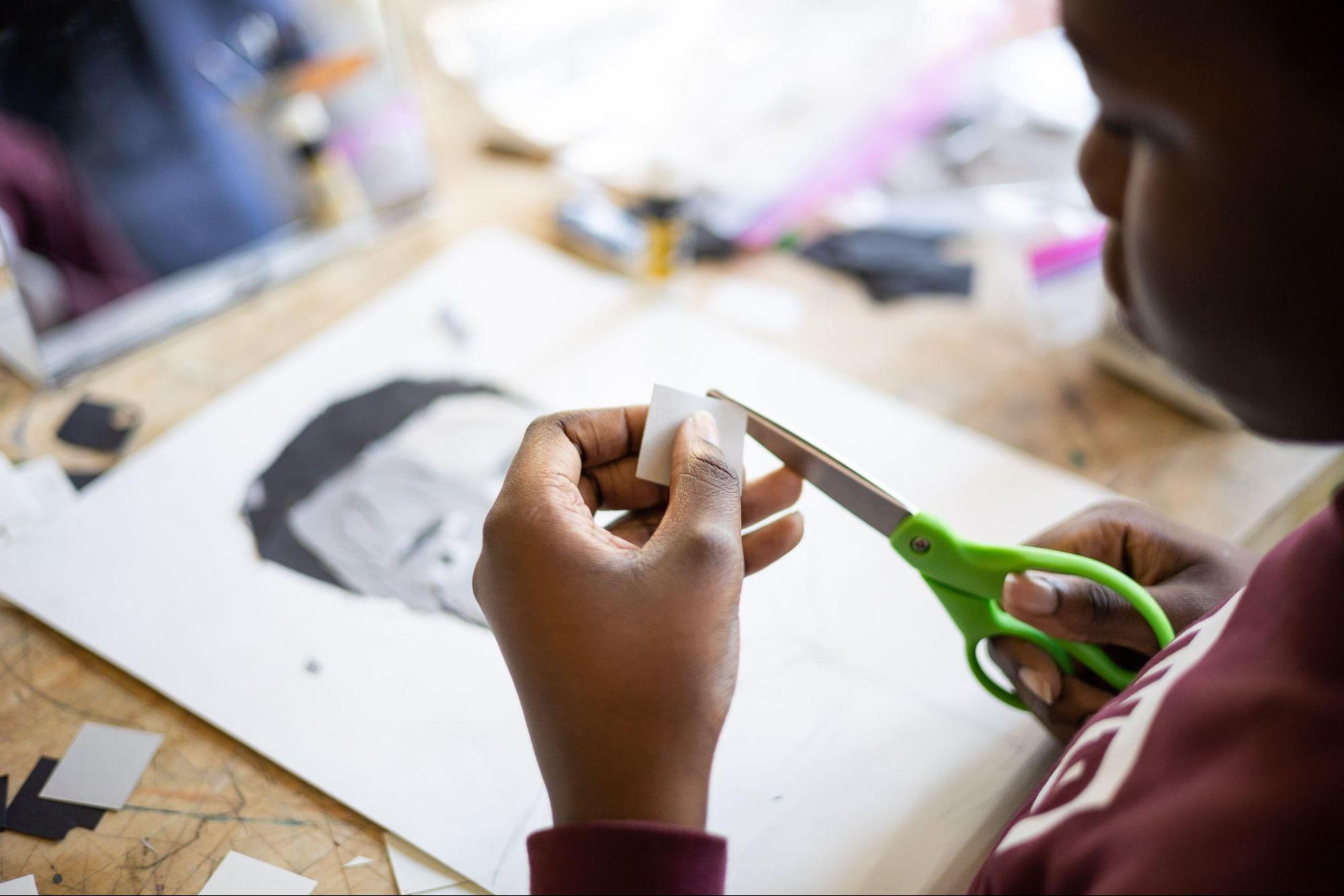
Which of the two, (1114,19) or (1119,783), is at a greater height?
(1114,19)

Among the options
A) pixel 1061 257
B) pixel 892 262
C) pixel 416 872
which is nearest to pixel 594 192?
pixel 892 262

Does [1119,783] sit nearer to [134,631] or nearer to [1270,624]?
[1270,624]

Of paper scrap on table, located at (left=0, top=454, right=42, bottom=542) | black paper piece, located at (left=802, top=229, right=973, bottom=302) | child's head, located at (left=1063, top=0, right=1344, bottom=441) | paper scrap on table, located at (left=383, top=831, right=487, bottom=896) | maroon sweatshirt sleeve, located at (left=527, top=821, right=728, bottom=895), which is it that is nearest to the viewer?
child's head, located at (left=1063, top=0, right=1344, bottom=441)

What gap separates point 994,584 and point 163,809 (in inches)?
18.6

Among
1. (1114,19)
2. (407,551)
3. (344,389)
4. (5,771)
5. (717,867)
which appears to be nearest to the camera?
(1114,19)

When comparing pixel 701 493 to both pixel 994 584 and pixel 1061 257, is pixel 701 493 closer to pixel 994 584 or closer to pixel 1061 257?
pixel 994 584

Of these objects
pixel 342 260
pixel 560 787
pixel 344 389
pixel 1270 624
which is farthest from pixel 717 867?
pixel 342 260

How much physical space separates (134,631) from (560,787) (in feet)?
1.10

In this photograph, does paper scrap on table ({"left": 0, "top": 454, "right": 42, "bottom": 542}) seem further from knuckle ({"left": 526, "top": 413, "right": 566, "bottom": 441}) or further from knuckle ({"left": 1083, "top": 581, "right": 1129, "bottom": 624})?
knuckle ({"left": 1083, "top": 581, "right": 1129, "bottom": 624})

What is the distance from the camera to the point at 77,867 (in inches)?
18.9

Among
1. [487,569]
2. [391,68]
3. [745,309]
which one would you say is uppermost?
[391,68]

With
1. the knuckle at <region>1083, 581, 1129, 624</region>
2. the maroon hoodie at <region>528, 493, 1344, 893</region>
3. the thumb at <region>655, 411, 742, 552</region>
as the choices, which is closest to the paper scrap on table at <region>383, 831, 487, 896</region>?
the maroon hoodie at <region>528, 493, 1344, 893</region>

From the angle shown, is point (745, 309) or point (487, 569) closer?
point (487, 569)

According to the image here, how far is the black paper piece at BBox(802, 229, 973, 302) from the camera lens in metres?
0.89
